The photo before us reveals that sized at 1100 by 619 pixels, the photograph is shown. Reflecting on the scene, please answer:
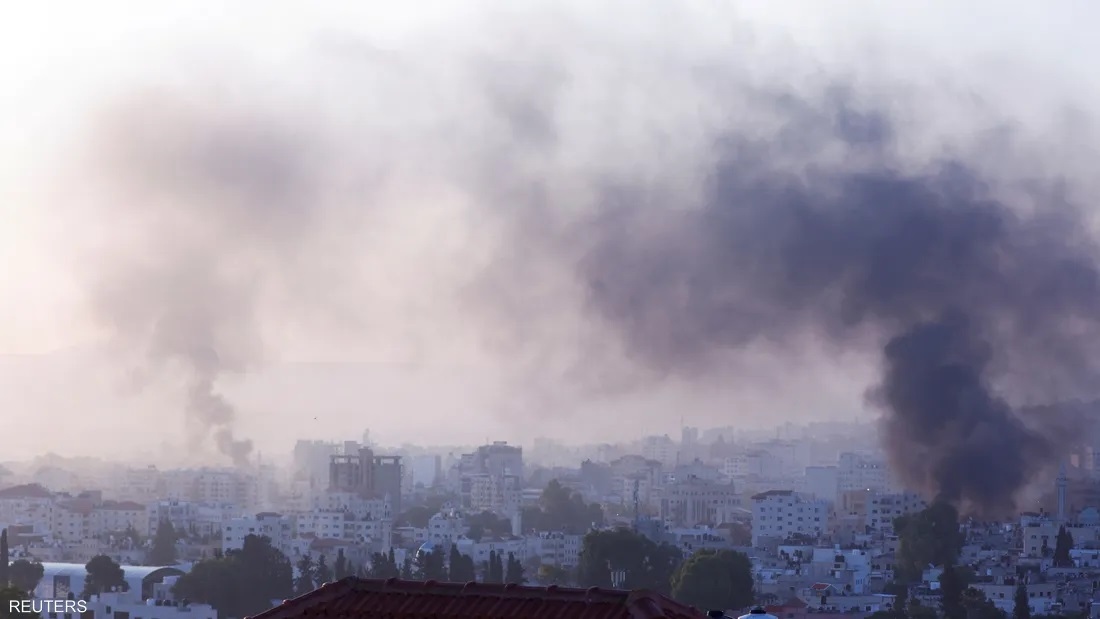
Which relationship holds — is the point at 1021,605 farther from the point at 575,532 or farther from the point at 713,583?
the point at 575,532

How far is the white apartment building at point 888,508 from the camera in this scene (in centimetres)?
7269

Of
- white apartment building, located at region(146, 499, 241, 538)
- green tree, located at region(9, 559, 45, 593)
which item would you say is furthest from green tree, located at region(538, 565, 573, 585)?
white apartment building, located at region(146, 499, 241, 538)

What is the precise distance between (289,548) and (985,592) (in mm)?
26935

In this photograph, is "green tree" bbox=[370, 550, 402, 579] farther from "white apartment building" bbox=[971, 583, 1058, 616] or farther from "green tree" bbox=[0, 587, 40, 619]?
"green tree" bbox=[0, 587, 40, 619]

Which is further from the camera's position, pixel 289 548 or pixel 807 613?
pixel 289 548

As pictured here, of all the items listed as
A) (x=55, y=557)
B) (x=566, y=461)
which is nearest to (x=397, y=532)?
(x=55, y=557)

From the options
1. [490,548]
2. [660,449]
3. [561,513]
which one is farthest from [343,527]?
[660,449]

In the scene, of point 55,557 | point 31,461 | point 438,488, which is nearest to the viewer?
point 55,557

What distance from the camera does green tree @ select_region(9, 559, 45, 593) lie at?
45.9m

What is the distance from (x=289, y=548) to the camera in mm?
67250

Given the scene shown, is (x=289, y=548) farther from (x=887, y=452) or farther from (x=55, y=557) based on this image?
(x=887, y=452)

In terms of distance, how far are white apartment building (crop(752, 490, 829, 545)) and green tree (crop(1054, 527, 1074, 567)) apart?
53.4 ft

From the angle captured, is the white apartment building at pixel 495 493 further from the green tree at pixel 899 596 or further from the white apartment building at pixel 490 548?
the green tree at pixel 899 596

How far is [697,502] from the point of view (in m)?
97.5
